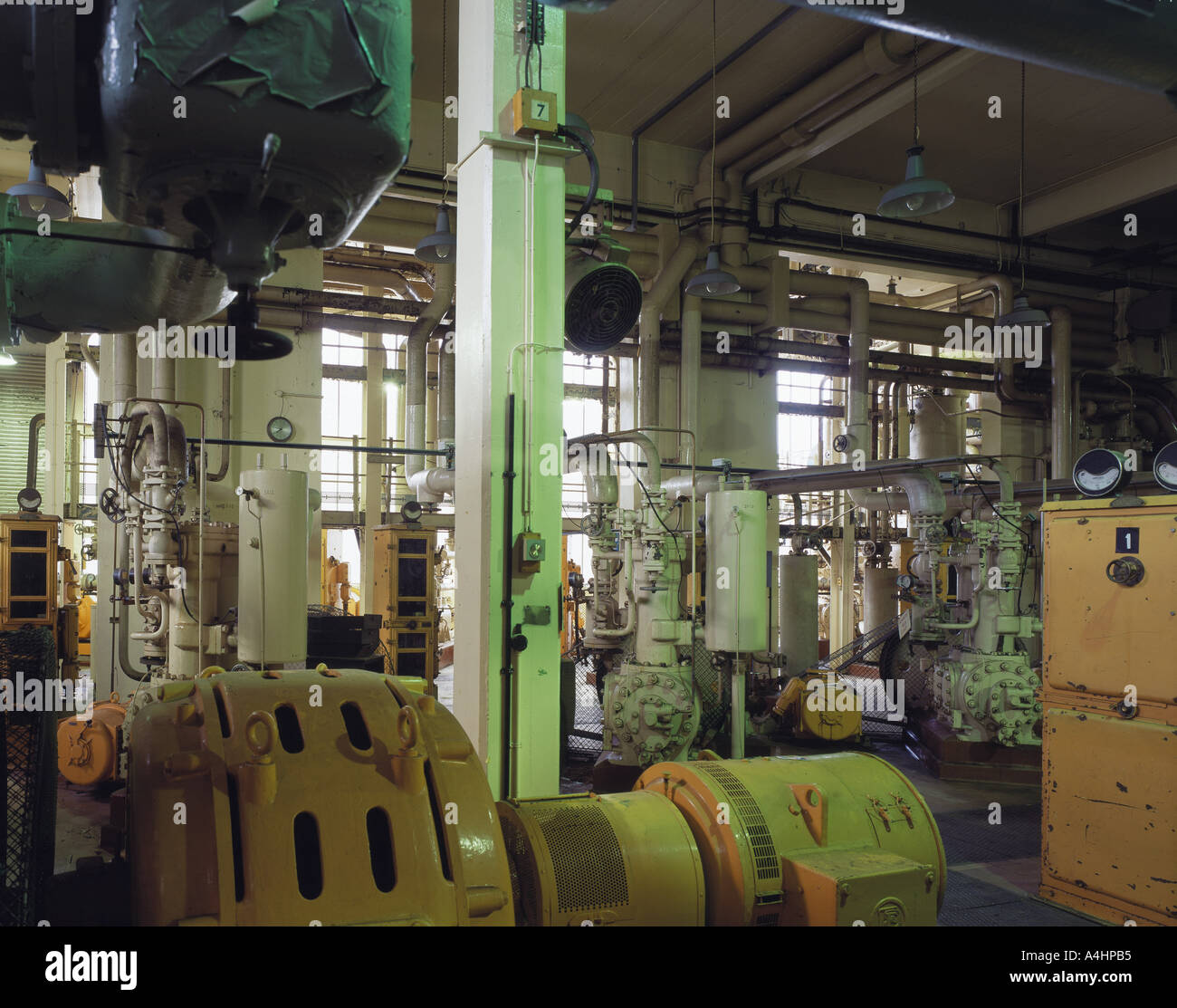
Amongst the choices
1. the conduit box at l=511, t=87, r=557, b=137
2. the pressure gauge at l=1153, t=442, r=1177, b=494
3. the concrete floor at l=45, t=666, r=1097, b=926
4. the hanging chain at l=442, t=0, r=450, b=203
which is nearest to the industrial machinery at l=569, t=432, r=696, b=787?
the concrete floor at l=45, t=666, r=1097, b=926

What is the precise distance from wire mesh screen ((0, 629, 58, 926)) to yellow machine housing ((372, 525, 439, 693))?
7.89 meters

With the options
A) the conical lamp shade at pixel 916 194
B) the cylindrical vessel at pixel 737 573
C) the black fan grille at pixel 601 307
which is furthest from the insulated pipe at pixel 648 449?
the conical lamp shade at pixel 916 194

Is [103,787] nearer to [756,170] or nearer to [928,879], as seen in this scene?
[928,879]

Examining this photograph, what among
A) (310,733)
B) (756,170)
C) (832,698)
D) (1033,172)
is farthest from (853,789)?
(1033,172)

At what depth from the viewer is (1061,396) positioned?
450 inches

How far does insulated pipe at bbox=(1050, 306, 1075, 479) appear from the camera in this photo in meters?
11.4

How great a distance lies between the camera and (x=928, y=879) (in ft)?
10.3

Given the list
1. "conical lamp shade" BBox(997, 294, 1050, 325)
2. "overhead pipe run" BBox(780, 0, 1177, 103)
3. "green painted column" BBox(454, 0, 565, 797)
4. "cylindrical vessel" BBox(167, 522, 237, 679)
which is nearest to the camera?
"overhead pipe run" BBox(780, 0, 1177, 103)

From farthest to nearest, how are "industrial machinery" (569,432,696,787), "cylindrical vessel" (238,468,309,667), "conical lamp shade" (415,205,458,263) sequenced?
"conical lamp shade" (415,205,458,263)
"industrial machinery" (569,432,696,787)
"cylindrical vessel" (238,468,309,667)

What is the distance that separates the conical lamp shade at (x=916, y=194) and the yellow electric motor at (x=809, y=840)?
16.6 ft

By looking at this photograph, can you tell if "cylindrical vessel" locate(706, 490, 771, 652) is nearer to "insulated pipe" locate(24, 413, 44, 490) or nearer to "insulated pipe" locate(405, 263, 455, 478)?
"insulated pipe" locate(405, 263, 455, 478)
